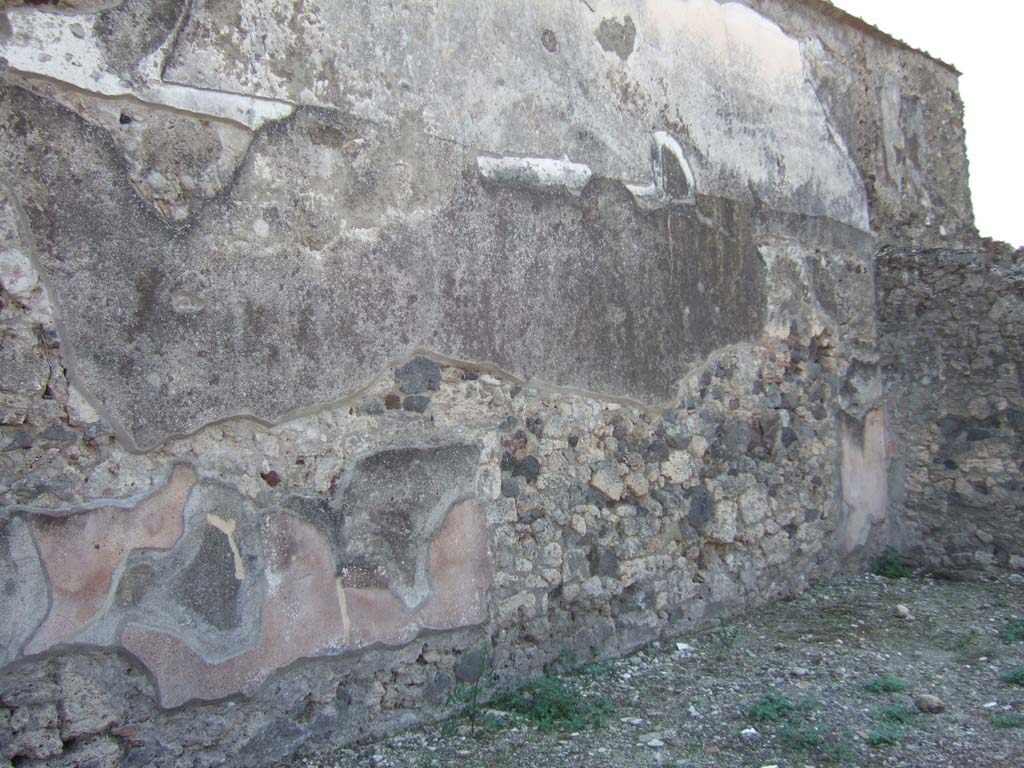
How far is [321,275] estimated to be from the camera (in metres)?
2.46

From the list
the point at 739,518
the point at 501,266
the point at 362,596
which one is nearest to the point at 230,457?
the point at 362,596

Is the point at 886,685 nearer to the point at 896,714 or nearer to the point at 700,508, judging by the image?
the point at 896,714

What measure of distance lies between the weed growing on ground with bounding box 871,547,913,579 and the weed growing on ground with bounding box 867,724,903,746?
1875 millimetres

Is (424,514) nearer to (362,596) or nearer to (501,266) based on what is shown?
(362,596)

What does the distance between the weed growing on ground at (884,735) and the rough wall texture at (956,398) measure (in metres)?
1.98

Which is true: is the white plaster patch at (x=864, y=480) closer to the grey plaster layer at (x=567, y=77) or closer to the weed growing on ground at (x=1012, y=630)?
the weed growing on ground at (x=1012, y=630)

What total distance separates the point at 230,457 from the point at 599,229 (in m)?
1.56

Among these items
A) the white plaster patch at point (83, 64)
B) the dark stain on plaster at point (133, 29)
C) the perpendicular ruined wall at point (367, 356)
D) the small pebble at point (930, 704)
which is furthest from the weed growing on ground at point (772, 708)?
the dark stain on plaster at point (133, 29)

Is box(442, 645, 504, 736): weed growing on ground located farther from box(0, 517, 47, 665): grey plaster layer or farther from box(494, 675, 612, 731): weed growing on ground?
box(0, 517, 47, 665): grey plaster layer

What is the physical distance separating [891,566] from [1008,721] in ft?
6.12

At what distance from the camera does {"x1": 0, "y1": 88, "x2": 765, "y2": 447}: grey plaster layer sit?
2094mm

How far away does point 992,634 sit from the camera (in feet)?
11.4

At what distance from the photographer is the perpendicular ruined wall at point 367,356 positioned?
2066mm

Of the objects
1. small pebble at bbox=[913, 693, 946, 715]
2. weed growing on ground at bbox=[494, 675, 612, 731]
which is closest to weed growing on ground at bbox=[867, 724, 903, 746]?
small pebble at bbox=[913, 693, 946, 715]
